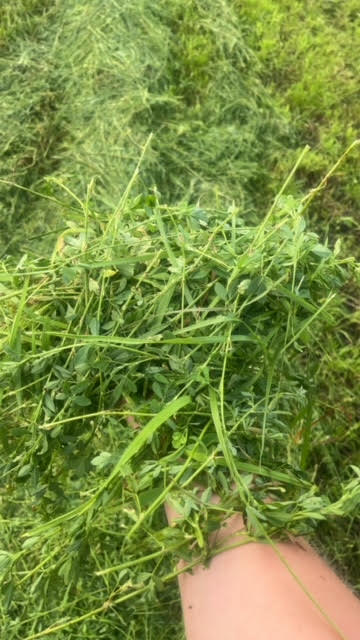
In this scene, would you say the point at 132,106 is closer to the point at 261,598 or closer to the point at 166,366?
the point at 166,366

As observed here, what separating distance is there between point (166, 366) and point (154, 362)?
0.02 meters

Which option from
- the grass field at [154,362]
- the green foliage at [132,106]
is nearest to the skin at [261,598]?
the grass field at [154,362]

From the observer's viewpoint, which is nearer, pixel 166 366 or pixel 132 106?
pixel 166 366

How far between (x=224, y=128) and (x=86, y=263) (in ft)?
3.51

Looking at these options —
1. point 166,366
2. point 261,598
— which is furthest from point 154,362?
point 261,598

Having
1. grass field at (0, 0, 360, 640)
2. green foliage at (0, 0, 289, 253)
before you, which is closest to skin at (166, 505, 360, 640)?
grass field at (0, 0, 360, 640)

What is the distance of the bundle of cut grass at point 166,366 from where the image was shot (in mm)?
770

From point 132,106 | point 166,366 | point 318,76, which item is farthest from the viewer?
point 318,76

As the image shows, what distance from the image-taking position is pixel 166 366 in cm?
81

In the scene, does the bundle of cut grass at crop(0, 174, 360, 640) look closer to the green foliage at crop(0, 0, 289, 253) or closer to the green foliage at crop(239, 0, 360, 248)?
the green foliage at crop(0, 0, 289, 253)

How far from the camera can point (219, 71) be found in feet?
5.79

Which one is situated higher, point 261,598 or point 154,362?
point 154,362

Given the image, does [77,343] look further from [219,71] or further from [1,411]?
[219,71]

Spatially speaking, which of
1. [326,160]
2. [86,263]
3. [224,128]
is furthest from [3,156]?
[86,263]
